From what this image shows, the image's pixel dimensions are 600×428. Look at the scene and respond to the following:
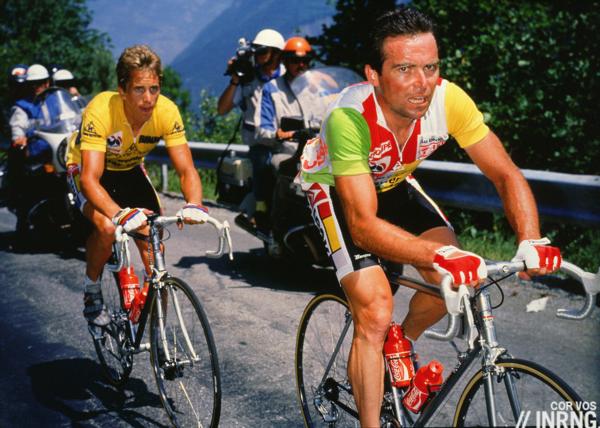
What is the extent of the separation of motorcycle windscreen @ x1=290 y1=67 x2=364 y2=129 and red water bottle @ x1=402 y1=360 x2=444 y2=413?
14.0 ft

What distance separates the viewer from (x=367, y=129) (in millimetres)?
3354

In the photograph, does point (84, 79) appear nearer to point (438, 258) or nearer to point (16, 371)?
point (16, 371)

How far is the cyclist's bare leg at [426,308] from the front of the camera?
3.48m

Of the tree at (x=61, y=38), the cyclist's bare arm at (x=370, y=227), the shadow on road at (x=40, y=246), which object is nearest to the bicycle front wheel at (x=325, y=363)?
the cyclist's bare arm at (x=370, y=227)

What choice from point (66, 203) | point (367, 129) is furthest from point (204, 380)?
point (66, 203)

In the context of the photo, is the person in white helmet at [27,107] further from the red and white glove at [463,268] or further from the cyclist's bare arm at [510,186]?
the red and white glove at [463,268]

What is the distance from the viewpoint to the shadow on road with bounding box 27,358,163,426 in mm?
4523

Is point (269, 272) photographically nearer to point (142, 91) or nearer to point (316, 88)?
point (316, 88)

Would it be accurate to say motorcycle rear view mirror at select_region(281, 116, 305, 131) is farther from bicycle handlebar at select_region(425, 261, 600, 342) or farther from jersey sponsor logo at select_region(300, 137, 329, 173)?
bicycle handlebar at select_region(425, 261, 600, 342)

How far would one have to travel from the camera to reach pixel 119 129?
16.4ft

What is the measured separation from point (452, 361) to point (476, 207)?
2.74 meters

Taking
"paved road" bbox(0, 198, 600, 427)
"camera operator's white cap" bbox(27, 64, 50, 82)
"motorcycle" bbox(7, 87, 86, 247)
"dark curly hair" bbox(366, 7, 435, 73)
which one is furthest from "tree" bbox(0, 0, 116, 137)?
"dark curly hair" bbox(366, 7, 435, 73)

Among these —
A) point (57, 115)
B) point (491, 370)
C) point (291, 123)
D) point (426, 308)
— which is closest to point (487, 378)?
point (491, 370)

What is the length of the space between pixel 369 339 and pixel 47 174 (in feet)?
23.1
